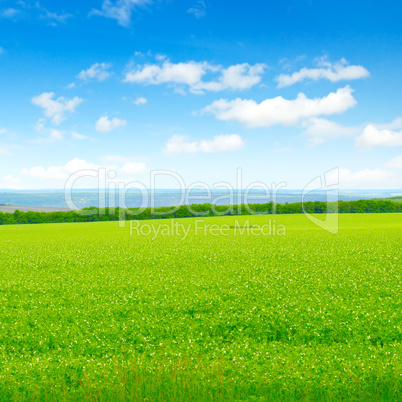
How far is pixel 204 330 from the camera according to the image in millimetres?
10594

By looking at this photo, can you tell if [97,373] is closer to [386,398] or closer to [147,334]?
A: [147,334]

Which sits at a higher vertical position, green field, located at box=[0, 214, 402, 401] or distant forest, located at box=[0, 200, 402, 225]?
distant forest, located at box=[0, 200, 402, 225]

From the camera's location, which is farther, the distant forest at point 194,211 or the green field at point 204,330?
the distant forest at point 194,211

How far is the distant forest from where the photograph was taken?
5919cm

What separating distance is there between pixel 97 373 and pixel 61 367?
1.03 meters

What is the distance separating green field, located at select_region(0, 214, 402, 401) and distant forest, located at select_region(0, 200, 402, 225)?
139 feet

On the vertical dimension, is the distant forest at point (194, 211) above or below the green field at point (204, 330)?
above

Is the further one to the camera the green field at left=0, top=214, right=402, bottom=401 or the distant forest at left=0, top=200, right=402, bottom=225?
the distant forest at left=0, top=200, right=402, bottom=225

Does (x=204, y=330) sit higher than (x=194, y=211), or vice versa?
(x=194, y=211)

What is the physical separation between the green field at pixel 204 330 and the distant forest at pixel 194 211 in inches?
1666

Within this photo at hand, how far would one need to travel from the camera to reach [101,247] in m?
25.4

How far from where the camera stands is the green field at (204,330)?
7.48m

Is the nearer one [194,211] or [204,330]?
[204,330]

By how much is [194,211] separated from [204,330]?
54146mm
